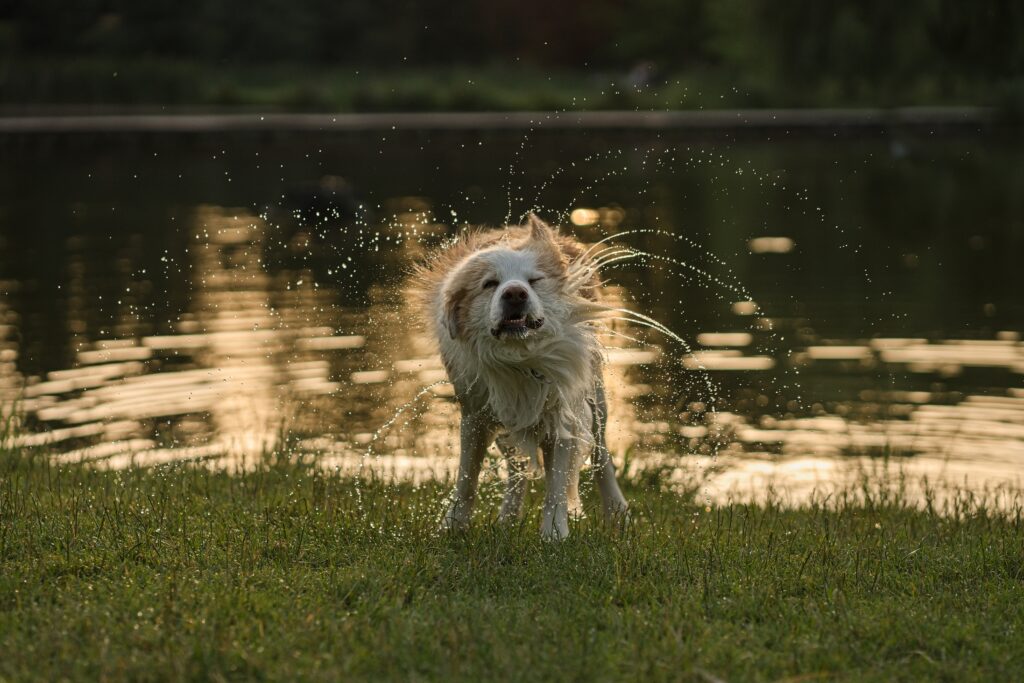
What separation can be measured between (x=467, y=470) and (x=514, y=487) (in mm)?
266

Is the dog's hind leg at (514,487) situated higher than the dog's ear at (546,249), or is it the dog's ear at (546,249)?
the dog's ear at (546,249)

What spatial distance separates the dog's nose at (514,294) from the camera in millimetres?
6152

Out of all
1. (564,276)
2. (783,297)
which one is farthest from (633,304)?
(564,276)

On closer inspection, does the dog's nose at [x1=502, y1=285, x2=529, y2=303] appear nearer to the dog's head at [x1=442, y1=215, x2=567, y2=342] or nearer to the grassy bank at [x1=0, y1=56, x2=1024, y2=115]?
the dog's head at [x1=442, y1=215, x2=567, y2=342]

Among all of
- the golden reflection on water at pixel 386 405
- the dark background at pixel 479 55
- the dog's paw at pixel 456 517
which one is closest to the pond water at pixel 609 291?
the golden reflection on water at pixel 386 405

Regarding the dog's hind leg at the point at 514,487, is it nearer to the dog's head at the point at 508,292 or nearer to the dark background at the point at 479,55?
the dog's head at the point at 508,292

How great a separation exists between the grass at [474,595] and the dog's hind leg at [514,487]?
112 millimetres

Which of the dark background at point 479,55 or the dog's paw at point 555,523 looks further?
the dark background at point 479,55

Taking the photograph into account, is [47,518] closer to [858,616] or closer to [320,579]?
[320,579]

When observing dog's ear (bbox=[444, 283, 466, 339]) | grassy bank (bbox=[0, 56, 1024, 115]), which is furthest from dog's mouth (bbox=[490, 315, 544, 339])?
grassy bank (bbox=[0, 56, 1024, 115])

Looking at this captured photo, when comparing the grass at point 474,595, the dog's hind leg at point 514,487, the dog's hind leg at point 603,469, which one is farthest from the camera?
the dog's hind leg at point 603,469

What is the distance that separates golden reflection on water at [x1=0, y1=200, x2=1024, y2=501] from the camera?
10195 mm

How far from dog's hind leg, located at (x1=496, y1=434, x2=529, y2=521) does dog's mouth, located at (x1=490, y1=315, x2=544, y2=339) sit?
801mm

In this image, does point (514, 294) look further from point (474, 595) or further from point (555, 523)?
point (474, 595)
